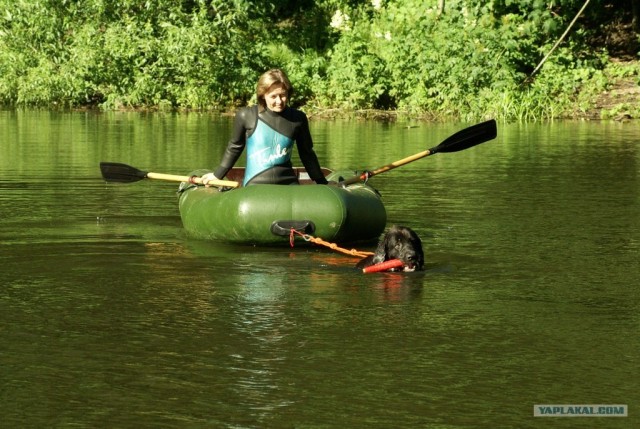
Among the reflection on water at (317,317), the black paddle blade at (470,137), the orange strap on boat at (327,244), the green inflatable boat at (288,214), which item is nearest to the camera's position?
the reflection on water at (317,317)

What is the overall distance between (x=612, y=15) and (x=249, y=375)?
2620 centimetres

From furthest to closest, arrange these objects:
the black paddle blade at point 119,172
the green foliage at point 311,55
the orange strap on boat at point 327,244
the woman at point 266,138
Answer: the green foliage at point 311,55, the black paddle blade at point 119,172, the woman at point 266,138, the orange strap on boat at point 327,244

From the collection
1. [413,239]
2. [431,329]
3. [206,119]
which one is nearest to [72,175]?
[413,239]

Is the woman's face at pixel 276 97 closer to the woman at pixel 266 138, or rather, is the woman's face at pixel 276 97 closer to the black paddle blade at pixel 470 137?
the woman at pixel 266 138

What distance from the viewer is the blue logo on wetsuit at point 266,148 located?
10125 millimetres

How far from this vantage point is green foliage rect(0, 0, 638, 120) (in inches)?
1101

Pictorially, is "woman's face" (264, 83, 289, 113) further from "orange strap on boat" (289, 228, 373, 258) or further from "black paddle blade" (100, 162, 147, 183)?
"black paddle blade" (100, 162, 147, 183)

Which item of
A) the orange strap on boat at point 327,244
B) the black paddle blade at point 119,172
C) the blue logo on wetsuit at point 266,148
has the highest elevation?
the blue logo on wetsuit at point 266,148

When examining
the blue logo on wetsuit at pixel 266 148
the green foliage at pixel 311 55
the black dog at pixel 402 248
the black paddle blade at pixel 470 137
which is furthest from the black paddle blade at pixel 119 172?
the green foliage at pixel 311 55

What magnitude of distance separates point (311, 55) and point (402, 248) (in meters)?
24.1

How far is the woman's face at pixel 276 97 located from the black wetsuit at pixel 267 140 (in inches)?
4.1

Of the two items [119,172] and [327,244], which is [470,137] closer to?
[327,244]

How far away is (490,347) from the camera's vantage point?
6.54 m

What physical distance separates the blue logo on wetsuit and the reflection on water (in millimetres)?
692
